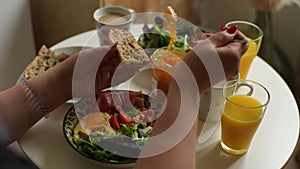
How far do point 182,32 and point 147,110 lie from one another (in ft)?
0.75

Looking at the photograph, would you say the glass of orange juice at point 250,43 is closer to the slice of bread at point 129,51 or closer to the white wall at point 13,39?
the slice of bread at point 129,51

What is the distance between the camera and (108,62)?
2.81ft

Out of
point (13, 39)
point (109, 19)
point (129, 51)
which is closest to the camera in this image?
point (129, 51)

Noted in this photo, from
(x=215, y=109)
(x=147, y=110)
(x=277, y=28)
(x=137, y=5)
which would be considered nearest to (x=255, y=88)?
(x=215, y=109)

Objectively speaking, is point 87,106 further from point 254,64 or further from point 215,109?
point 254,64

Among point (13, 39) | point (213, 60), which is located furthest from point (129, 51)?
point (13, 39)

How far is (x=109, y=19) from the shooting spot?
1.11 meters

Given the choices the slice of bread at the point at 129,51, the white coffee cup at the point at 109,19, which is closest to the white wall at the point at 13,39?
the white coffee cup at the point at 109,19

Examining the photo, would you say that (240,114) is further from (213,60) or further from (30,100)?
(30,100)

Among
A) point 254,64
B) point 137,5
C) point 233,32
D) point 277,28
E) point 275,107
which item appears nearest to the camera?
point 233,32

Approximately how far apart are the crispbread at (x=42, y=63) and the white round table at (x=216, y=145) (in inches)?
4.1

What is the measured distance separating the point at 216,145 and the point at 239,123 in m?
0.08

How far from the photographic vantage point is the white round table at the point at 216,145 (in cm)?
83

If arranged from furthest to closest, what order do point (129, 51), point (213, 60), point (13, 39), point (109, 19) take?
point (13, 39) < point (109, 19) < point (129, 51) < point (213, 60)
